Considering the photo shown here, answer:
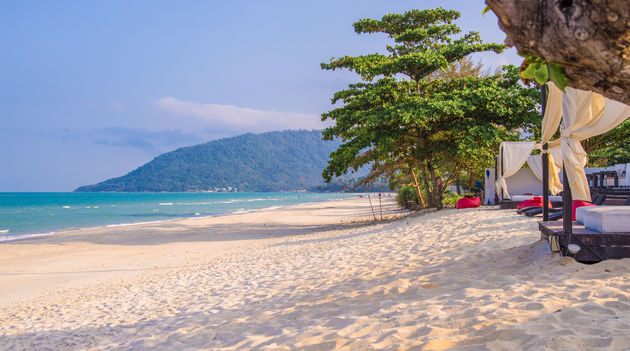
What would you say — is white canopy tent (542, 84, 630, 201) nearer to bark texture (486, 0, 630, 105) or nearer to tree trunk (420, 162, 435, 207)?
bark texture (486, 0, 630, 105)

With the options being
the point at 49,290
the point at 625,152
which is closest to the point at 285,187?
the point at 625,152

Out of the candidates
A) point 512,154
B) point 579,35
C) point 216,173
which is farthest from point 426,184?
point 216,173

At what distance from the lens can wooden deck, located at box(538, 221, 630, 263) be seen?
4449mm

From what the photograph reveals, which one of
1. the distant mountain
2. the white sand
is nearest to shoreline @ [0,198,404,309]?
the white sand

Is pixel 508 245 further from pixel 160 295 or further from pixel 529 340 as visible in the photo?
pixel 160 295

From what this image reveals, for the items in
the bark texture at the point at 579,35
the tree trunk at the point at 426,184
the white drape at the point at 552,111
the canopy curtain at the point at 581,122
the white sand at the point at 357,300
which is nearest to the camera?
the bark texture at the point at 579,35

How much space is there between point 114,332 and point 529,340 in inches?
162

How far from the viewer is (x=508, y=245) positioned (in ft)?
20.7

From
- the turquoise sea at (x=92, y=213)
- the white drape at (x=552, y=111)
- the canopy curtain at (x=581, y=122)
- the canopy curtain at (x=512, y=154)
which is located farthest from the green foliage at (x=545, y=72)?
the turquoise sea at (x=92, y=213)

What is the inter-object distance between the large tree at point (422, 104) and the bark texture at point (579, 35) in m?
10.9

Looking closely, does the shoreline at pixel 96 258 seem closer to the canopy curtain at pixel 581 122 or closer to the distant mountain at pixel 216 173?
the canopy curtain at pixel 581 122

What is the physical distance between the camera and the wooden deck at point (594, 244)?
4.45 m

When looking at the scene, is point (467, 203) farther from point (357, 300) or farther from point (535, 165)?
point (357, 300)

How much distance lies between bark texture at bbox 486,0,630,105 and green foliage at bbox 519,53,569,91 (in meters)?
0.04
